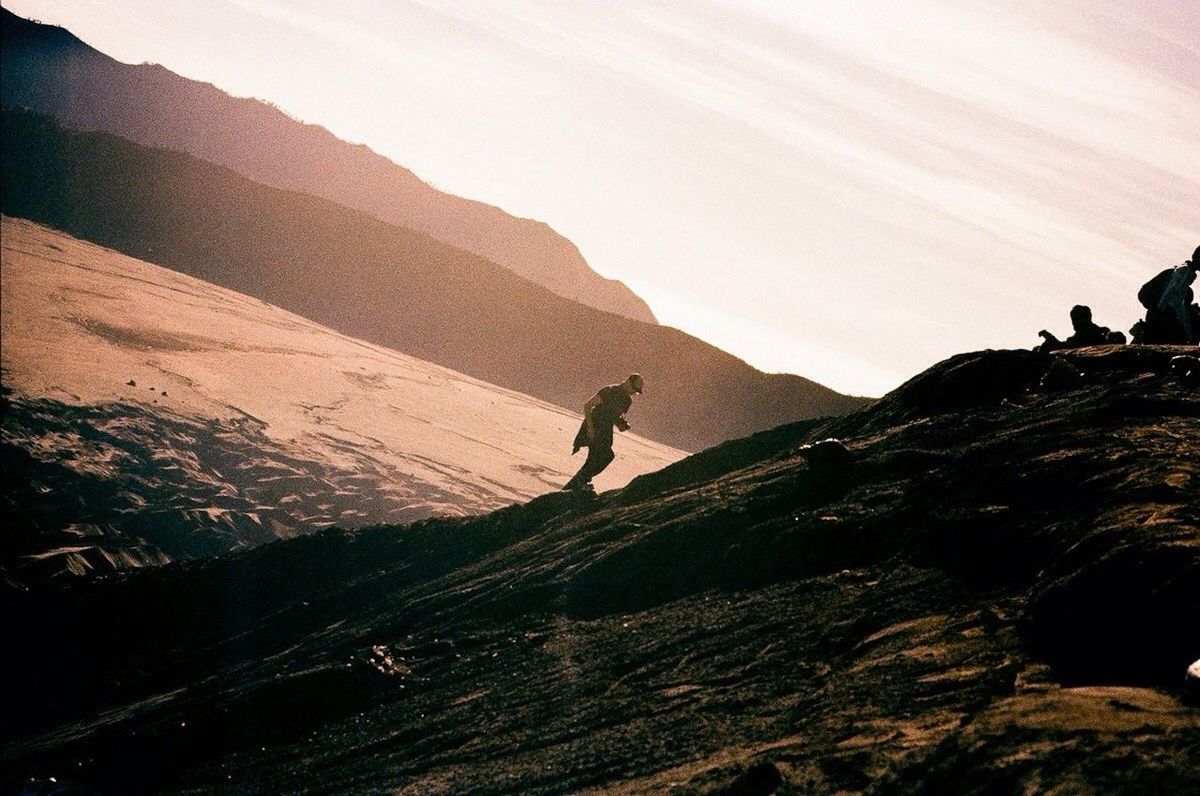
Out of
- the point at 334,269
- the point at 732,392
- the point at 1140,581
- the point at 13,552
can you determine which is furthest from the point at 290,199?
the point at 1140,581

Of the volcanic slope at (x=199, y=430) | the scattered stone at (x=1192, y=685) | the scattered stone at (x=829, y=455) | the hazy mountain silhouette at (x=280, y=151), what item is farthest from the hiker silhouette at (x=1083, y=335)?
the hazy mountain silhouette at (x=280, y=151)

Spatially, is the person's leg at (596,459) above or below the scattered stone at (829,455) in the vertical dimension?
below

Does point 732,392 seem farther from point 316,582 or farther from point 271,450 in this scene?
point 316,582

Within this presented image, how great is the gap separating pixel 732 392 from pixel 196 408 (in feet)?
130

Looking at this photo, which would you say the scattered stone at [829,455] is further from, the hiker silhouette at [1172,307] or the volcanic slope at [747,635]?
the hiker silhouette at [1172,307]

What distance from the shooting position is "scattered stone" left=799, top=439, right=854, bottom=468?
10.8 meters

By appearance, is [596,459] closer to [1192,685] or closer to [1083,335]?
[1083,335]

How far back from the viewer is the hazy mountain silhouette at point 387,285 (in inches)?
2422

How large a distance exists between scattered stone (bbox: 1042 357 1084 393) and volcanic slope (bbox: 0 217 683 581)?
49.0 ft

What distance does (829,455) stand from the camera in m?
11.0

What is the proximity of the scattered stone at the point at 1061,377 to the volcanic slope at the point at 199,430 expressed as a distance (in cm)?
1495

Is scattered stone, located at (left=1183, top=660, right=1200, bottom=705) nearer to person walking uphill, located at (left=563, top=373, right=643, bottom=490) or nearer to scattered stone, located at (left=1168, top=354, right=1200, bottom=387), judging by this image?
scattered stone, located at (left=1168, top=354, right=1200, bottom=387)

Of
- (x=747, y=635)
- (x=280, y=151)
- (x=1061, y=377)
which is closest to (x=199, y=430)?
(x=1061, y=377)

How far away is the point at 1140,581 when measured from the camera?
604 centimetres
